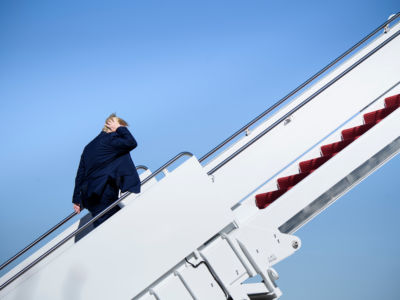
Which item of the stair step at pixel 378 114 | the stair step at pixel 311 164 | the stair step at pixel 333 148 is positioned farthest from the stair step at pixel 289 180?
the stair step at pixel 378 114

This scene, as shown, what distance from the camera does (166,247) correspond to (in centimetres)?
260

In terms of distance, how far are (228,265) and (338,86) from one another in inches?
69.1

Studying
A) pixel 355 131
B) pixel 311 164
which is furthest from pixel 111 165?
pixel 355 131

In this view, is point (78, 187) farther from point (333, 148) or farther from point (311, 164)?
point (333, 148)

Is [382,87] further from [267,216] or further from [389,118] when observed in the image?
[267,216]

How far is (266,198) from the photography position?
146 inches

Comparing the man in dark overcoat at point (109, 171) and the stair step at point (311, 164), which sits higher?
the man in dark overcoat at point (109, 171)

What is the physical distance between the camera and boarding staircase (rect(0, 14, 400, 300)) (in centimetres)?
255

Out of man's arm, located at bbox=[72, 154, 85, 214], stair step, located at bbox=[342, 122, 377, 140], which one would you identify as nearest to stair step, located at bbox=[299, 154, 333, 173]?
stair step, located at bbox=[342, 122, 377, 140]

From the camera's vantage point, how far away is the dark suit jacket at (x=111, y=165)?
124 inches

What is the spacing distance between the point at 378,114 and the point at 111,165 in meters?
2.59

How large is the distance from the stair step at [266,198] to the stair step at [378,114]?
116 centimetres

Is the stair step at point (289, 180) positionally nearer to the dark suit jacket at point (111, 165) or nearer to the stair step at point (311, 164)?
the stair step at point (311, 164)

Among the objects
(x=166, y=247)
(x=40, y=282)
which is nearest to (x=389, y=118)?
(x=166, y=247)
